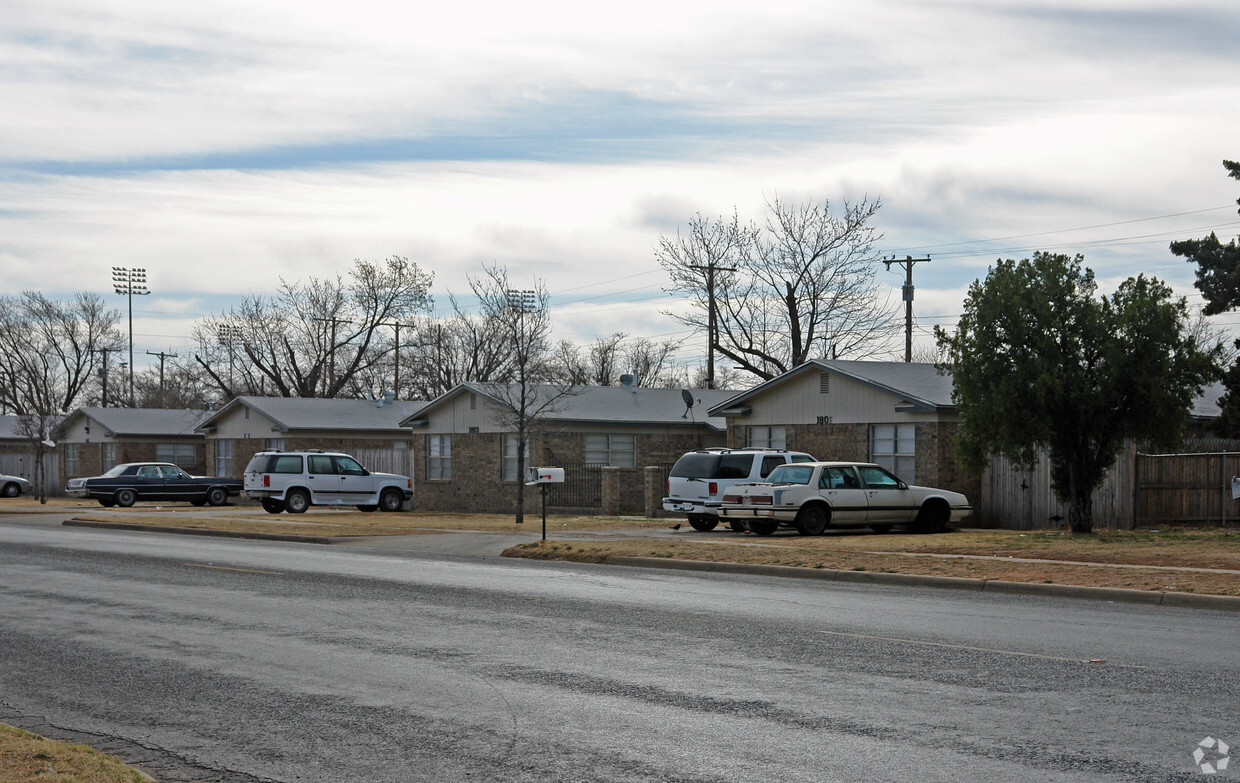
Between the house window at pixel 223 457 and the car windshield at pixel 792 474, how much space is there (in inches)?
1352

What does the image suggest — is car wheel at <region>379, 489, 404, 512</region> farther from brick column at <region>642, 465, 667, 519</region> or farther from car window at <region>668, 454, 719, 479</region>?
car window at <region>668, 454, 719, 479</region>

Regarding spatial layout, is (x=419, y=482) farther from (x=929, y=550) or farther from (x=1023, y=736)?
(x=1023, y=736)

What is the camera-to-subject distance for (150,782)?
6582 millimetres

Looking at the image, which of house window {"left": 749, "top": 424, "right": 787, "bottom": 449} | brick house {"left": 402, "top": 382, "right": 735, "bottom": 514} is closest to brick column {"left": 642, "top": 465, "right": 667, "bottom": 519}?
brick house {"left": 402, "top": 382, "right": 735, "bottom": 514}

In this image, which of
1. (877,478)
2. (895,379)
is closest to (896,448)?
(895,379)

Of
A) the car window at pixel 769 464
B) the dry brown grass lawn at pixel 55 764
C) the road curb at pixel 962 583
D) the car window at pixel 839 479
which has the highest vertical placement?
the car window at pixel 769 464

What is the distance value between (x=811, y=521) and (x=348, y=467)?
19.4 meters

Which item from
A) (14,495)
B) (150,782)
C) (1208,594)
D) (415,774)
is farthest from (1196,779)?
(14,495)

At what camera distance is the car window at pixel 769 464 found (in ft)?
91.2

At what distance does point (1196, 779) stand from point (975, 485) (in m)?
24.9

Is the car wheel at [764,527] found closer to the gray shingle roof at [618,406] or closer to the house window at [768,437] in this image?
the house window at [768,437]

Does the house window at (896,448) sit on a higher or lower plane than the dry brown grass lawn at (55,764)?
higher

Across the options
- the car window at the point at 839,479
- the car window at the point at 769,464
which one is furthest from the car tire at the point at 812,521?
the car window at the point at 769,464

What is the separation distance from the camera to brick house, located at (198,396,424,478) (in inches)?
2003
